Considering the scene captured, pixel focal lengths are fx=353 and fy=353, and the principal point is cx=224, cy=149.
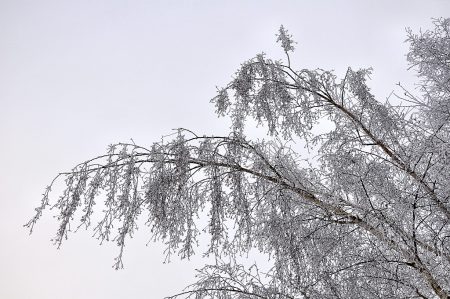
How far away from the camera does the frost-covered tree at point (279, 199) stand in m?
2.76

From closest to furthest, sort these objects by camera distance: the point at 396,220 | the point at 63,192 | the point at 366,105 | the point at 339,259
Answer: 1. the point at 63,192
2. the point at 396,220
3. the point at 339,259
4. the point at 366,105

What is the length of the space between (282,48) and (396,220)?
1.89 metres

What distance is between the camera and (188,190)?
120 inches

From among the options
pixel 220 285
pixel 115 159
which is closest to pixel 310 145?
pixel 220 285

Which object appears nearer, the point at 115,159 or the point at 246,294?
the point at 115,159

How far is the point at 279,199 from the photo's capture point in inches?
126

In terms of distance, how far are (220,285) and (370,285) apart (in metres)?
1.36

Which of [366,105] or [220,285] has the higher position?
[366,105]

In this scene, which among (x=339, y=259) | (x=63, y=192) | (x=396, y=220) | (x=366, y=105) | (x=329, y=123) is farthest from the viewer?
(x=329, y=123)

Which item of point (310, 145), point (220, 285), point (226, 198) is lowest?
point (220, 285)

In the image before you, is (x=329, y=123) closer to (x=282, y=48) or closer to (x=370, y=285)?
(x=282, y=48)

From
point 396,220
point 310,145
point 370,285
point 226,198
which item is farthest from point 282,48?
point 370,285

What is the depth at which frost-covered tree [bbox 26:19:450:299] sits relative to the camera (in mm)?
2764

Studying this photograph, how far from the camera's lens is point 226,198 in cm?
297
